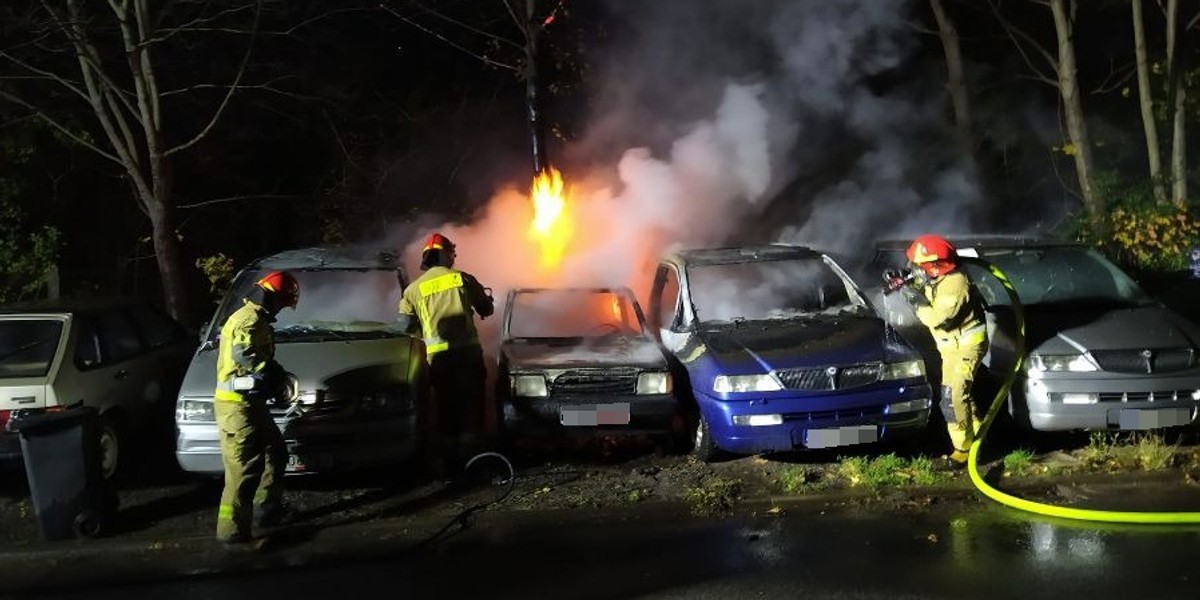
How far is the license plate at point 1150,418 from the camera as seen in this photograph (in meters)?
6.73

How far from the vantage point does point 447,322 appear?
296 inches

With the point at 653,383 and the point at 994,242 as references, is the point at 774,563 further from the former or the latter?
the point at 994,242

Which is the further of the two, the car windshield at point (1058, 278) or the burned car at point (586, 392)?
the car windshield at point (1058, 278)

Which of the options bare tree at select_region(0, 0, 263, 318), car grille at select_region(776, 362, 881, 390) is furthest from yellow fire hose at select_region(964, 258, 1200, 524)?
bare tree at select_region(0, 0, 263, 318)

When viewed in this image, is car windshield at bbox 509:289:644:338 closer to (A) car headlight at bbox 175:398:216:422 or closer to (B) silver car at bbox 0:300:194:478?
(A) car headlight at bbox 175:398:216:422

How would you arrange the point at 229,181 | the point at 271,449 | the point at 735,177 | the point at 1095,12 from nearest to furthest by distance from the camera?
the point at 271,449 < the point at 735,177 < the point at 229,181 < the point at 1095,12

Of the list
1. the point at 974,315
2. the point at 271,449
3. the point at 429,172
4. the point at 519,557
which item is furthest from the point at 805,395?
the point at 429,172

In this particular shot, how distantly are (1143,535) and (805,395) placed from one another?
2204 mm

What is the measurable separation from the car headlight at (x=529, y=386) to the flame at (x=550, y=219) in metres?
4.08

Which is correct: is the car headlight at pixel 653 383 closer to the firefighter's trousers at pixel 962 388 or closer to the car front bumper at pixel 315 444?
the car front bumper at pixel 315 444

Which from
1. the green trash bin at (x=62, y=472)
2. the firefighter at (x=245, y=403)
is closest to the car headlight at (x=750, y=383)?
the firefighter at (x=245, y=403)

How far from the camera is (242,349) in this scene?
5684 mm

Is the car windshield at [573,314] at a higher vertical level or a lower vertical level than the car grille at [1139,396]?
higher

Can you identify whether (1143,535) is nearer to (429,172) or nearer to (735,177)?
(735,177)
